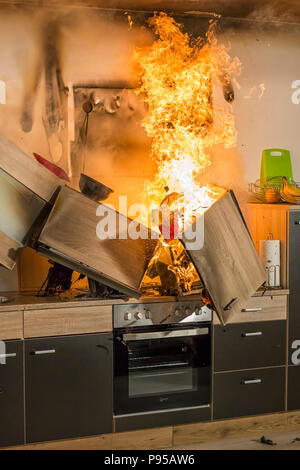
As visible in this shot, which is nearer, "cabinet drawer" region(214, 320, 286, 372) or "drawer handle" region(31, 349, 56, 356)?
"drawer handle" region(31, 349, 56, 356)

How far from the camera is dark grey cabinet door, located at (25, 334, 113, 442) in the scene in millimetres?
2990

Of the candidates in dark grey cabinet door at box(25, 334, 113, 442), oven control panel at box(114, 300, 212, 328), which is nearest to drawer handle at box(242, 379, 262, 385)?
oven control panel at box(114, 300, 212, 328)

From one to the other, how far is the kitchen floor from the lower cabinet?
0.19 metres

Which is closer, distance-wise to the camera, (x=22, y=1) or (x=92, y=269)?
(x=92, y=269)

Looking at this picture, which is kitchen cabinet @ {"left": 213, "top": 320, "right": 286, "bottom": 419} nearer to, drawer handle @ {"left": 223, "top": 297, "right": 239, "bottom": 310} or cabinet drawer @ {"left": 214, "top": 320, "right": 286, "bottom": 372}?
cabinet drawer @ {"left": 214, "top": 320, "right": 286, "bottom": 372}

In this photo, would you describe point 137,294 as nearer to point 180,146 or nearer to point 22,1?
point 180,146

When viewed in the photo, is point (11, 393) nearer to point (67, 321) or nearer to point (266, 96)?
point (67, 321)

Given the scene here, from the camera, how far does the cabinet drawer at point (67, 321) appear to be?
298 cm

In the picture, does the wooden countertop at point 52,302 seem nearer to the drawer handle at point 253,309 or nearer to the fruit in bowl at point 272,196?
the drawer handle at point 253,309

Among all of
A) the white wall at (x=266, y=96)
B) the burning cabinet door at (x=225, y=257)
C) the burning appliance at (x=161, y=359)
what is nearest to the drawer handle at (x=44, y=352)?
the burning appliance at (x=161, y=359)

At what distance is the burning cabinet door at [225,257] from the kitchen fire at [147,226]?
0.03 ft

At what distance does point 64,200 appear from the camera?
2887 millimetres
